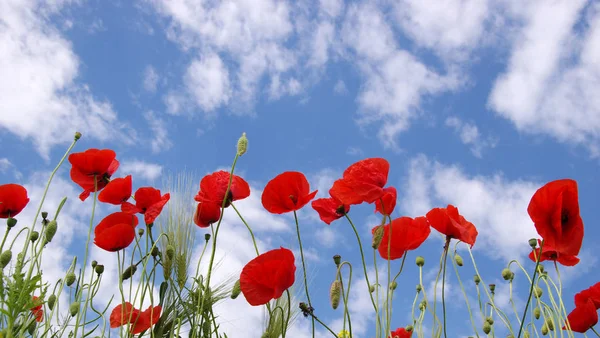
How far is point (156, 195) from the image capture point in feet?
6.28

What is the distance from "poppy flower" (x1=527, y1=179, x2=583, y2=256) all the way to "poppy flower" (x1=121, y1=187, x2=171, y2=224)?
1.12 meters

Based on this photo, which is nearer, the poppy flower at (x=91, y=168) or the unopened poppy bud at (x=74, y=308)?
the unopened poppy bud at (x=74, y=308)

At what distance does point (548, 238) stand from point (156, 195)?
118 cm

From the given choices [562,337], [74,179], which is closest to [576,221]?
[562,337]

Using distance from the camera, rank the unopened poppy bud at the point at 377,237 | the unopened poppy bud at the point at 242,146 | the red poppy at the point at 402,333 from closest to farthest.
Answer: the unopened poppy bud at the point at 377,237, the unopened poppy bud at the point at 242,146, the red poppy at the point at 402,333

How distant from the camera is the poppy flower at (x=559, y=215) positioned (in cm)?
127

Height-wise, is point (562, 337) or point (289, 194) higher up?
point (289, 194)

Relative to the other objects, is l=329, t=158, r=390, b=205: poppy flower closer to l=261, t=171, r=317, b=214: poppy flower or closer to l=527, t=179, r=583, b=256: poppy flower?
l=261, t=171, r=317, b=214: poppy flower

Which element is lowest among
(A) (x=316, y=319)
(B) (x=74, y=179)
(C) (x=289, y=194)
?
(A) (x=316, y=319)

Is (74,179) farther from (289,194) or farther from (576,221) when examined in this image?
(576,221)

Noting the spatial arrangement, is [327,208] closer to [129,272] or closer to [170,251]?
[170,251]

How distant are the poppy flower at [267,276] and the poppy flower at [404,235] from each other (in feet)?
0.85

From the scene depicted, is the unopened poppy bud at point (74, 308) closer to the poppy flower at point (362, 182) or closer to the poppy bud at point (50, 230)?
the poppy bud at point (50, 230)

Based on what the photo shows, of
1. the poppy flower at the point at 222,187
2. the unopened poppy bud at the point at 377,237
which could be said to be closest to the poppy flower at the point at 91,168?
the poppy flower at the point at 222,187
